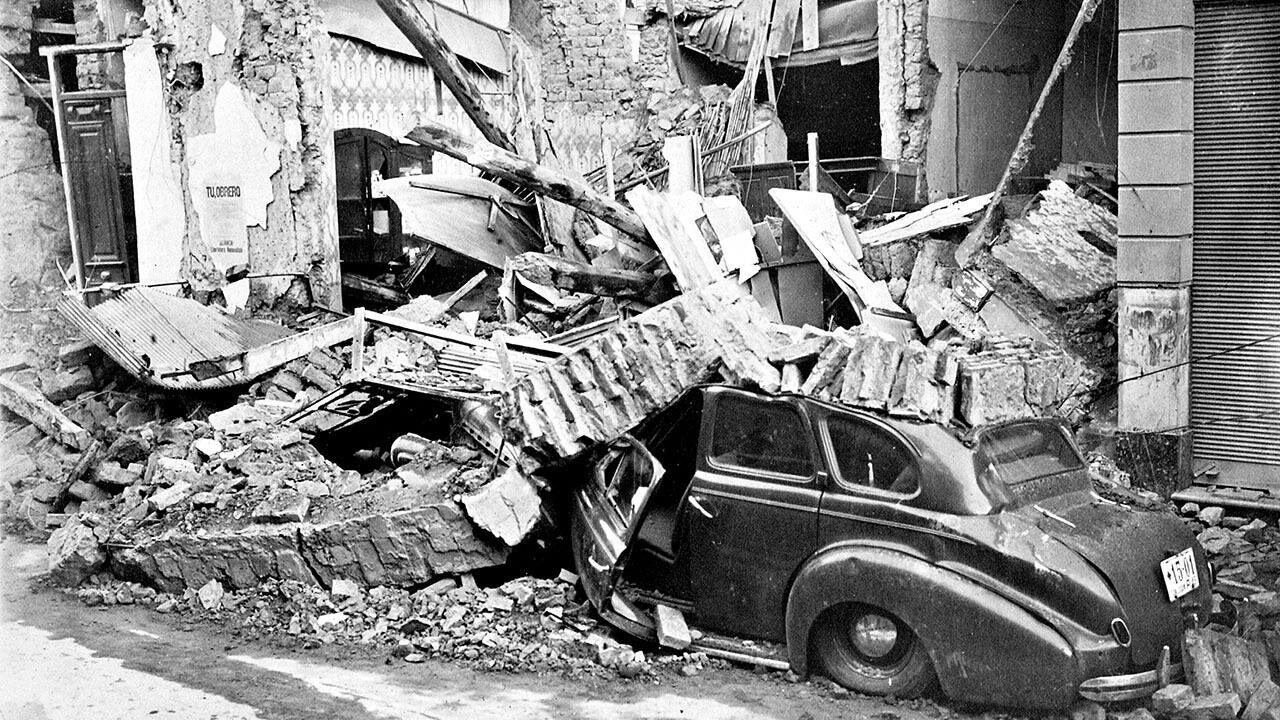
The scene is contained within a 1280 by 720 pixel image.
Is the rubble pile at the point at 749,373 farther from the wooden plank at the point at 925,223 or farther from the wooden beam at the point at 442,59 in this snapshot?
the wooden beam at the point at 442,59

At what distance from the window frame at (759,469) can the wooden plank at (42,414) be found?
6.97m

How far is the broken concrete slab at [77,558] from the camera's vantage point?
8.35 metres

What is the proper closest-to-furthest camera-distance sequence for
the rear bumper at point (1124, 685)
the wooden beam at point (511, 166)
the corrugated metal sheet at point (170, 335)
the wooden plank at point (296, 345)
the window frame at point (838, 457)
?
the rear bumper at point (1124, 685), the window frame at point (838, 457), the corrugated metal sheet at point (170, 335), the wooden plank at point (296, 345), the wooden beam at point (511, 166)

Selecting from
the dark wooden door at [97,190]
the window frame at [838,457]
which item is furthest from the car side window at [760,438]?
the dark wooden door at [97,190]

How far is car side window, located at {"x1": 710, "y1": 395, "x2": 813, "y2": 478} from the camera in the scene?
6.28 m

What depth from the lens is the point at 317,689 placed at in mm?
6328

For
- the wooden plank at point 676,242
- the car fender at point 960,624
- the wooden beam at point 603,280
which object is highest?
the wooden plank at point 676,242

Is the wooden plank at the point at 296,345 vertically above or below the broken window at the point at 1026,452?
above

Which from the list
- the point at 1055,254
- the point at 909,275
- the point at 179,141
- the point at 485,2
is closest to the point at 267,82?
the point at 179,141

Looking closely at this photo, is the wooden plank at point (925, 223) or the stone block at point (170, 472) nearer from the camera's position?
the stone block at point (170, 472)

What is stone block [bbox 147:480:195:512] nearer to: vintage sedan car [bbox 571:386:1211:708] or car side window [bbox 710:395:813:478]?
vintage sedan car [bbox 571:386:1211:708]

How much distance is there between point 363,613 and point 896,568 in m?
3.50

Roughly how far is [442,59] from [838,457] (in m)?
8.63

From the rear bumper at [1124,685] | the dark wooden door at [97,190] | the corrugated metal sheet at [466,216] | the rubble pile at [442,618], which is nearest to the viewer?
the rear bumper at [1124,685]
